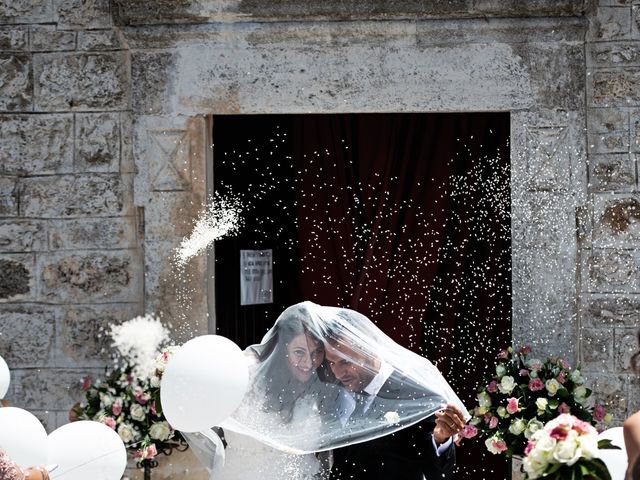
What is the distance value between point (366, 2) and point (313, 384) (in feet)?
6.67

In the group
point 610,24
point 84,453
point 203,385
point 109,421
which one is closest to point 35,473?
point 84,453

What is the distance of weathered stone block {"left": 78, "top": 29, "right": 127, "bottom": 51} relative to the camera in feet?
18.4

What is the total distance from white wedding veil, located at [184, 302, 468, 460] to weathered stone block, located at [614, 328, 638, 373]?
1309mm

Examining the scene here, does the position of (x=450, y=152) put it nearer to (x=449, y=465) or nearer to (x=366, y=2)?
(x=366, y=2)

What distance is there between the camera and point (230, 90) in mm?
5516

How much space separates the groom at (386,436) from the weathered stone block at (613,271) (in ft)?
4.61

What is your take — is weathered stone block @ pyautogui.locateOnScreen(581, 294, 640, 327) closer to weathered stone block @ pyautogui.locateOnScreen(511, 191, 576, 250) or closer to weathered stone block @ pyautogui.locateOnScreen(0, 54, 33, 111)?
weathered stone block @ pyautogui.locateOnScreen(511, 191, 576, 250)

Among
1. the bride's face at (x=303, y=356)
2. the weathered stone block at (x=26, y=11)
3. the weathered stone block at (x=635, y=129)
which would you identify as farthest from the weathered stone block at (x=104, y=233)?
the weathered stone block at (x=635, y=129)

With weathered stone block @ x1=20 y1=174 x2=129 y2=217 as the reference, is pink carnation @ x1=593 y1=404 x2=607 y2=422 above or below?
below

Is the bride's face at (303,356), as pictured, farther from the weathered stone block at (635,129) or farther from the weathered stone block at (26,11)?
the weathered stone block at (26,11)

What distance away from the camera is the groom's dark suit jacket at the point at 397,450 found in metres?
4.22

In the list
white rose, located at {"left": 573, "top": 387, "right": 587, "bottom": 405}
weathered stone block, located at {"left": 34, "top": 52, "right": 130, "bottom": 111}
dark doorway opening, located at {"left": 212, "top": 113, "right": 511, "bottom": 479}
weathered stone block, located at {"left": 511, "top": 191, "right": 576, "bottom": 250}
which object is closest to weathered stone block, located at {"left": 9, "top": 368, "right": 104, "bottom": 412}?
dark doorway opening, located at {"left": 212, "top": 113, "right": 511, "bottom": 479}

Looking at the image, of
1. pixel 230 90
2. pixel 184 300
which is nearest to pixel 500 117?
pixel 230 90

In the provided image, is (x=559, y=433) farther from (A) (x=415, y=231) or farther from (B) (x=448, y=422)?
(A) (x=415, y=231)
